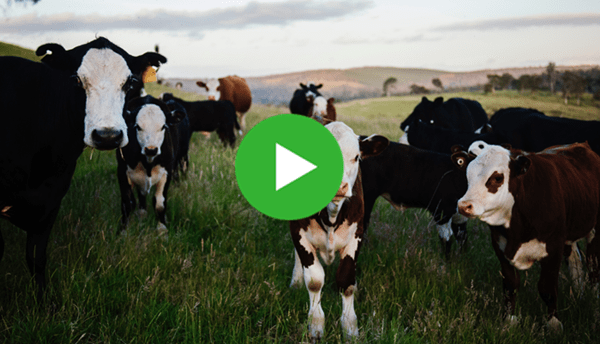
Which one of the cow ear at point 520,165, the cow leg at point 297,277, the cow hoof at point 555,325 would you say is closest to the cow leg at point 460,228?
the cow hoof at point 555,325

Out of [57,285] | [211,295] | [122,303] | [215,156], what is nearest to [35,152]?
[57,285]

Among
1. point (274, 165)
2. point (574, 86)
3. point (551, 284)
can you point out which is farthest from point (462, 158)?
point (574, 86)

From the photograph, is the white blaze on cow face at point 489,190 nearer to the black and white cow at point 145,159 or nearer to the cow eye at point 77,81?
the cow eye at point 77,81

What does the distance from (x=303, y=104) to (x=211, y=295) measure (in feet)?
40.7

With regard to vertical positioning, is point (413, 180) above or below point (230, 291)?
above

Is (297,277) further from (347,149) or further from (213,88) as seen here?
(213,88)

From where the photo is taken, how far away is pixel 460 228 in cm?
517

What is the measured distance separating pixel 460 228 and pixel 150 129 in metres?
4.47

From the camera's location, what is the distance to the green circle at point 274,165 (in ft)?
7.89

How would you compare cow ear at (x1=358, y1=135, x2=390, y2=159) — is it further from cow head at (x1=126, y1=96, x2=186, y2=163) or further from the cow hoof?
cow head at (x1=126, y1=96, x2=186, y2=163)

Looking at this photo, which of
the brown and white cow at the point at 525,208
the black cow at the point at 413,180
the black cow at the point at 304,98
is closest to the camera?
the brown and white cow at the point at 525,208

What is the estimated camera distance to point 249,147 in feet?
7.96

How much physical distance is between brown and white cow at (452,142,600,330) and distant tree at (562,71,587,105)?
2086 cm

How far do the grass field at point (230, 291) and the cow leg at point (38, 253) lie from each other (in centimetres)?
9
